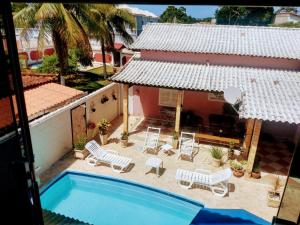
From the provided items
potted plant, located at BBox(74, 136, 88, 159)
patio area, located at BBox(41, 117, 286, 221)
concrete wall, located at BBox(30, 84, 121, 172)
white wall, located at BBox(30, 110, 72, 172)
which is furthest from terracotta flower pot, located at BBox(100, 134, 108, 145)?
white wall, located at BBox(30, 110, 72, 172)

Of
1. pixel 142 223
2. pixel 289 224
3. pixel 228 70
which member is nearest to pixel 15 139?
pixel 289 224

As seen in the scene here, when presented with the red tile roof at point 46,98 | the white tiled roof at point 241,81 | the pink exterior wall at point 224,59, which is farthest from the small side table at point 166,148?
the pink exterior wall at point 224,59

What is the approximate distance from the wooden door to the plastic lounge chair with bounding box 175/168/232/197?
573 centimetres

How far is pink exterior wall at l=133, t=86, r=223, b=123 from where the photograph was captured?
17.1 metres

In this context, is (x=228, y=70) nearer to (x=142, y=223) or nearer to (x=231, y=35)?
(x=231, y=35)

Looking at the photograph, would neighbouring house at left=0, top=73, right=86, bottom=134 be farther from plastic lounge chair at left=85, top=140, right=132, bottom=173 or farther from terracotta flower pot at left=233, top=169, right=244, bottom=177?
terracotta flower pot at left=233, top=169, right=244, bottom=177

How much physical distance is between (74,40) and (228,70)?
30.0 ft

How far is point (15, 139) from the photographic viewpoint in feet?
6.00

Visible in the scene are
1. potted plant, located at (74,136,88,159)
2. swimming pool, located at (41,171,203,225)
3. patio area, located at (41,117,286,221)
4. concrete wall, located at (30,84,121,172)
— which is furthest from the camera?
potted plant, located at (74,136,88,159)

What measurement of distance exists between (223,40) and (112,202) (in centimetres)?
1260

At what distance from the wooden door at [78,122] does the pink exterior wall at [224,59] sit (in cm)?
610

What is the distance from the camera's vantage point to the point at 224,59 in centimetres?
1636

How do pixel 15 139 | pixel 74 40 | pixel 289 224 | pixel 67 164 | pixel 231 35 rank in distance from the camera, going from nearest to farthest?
pixel 289 224 → pixel 15 139 → pixel 67 164 → pixel 74 40 → pixel 231 35

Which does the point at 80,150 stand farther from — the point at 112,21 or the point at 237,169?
the point at 112,21
